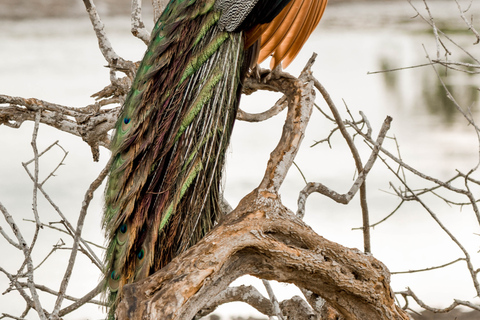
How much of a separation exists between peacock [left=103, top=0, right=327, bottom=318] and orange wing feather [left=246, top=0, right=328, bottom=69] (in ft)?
0.54

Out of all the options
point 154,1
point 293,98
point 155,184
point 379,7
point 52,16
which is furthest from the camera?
point 379,7

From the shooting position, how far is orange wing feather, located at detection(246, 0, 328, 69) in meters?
1.82

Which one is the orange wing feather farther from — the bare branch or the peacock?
the bare branch

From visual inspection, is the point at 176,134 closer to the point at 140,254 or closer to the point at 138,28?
→ the point at 140,254

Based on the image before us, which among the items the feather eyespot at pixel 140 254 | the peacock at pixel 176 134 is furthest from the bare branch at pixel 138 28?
the feather eyespot at pixel 140 254

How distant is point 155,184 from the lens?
1.38 metres

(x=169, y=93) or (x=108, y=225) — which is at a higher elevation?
(x=169, y=93)

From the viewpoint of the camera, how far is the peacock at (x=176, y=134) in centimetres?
134

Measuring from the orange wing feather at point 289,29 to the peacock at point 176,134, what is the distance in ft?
0.54

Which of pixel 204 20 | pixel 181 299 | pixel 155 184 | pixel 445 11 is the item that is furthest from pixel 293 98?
pixel 445 11

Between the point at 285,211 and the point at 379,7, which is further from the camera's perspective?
the point at 379,7

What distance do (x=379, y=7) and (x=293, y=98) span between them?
3.80 meters

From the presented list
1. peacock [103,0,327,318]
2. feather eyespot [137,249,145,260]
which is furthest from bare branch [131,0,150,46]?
feather eyespot [137,249,145,260]

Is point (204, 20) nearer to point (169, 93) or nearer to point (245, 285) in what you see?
point (169, 93)
